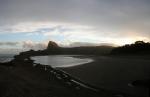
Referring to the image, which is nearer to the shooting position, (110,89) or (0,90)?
(0,90)

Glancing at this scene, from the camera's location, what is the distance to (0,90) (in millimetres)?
20969

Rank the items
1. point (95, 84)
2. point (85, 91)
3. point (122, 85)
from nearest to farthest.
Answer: point (85, 91) → point (122, 85) → point (95, 84)

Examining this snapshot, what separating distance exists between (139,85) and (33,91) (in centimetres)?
953

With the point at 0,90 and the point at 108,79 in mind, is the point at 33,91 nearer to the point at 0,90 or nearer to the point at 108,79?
the point at 0,90

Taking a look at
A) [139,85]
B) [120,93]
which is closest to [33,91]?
[120,93]

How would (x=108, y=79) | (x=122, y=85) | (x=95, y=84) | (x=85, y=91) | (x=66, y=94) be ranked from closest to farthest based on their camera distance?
(x=66, y=94), (x=85, y=91), (x=122, y=85), (x=95, y=84), (x=108, y=79)

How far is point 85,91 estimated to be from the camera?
21.5 m

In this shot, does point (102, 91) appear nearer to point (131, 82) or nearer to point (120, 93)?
point (120, 93)

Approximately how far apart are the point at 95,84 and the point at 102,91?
13.0 ft

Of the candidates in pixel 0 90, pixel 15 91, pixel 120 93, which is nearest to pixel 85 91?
pixel 120 93

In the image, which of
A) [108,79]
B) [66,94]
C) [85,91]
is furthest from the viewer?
[108,79]

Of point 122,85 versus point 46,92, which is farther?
point 122,85

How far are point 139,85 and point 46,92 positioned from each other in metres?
8.47

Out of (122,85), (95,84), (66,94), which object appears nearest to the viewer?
(66,94)
